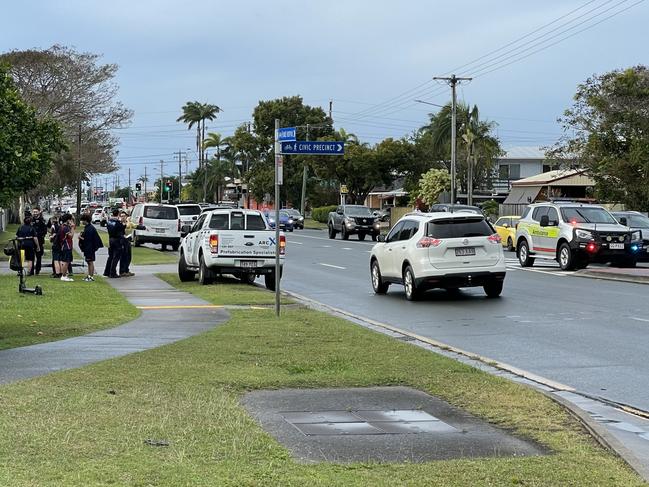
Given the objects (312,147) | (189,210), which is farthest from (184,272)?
(189,210)

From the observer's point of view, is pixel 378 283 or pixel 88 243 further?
pixel 88 243

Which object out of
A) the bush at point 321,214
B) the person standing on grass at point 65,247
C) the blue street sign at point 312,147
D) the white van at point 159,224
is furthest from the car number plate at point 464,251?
the bush at point 321,214

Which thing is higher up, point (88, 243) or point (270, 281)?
point (88, 243)

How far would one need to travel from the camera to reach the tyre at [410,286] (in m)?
19.2

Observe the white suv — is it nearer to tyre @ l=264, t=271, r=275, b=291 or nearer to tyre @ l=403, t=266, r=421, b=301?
tyre @ l=403, t=266, r=421, b=301

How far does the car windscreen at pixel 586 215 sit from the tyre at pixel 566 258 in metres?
0.77

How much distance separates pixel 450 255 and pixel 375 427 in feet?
38.7

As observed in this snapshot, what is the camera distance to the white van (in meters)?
40.9

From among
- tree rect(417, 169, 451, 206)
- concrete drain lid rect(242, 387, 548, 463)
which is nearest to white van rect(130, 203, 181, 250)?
concrete drain lid rect(242, 387, 548, 463)

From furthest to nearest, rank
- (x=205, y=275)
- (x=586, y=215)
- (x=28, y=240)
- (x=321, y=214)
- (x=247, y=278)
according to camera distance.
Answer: (x=321, y=214)
(x=586, y=215)
(x=247, y=278)
(x=28, y=240)
(x=205, y=275)

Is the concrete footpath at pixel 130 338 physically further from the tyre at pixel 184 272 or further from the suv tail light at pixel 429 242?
the suv tail light at pixel 429 242

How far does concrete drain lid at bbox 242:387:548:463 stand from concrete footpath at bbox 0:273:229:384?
2.63 metres

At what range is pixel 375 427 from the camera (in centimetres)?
745

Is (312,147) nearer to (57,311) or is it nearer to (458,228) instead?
(57,311)
